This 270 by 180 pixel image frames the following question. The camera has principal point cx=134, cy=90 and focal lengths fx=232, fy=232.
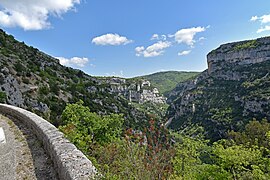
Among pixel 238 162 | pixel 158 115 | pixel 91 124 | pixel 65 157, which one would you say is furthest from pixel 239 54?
pixel 65 157

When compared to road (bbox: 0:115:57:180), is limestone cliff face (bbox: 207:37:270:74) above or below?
above

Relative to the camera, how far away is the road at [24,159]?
15.0ft

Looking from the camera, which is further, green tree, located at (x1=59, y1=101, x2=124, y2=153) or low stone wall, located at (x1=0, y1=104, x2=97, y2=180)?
green tree, located at (x1=59, y1=101, x2=124, y2=153)

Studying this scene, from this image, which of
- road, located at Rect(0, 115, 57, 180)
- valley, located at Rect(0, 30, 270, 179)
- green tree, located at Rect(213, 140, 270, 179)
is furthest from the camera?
green tree, located at Rect(213, 140, 270, 179)

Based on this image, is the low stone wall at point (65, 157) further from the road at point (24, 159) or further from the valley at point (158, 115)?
the valley at point (158, 115)

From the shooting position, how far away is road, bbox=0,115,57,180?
4.56m

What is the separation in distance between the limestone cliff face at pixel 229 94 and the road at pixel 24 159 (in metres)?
83.2

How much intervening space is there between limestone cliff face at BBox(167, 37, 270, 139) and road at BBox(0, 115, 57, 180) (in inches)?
3277

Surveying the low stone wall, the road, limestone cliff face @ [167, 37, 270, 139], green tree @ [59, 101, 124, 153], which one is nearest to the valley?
green tree @ [59, 101, 124, 153]

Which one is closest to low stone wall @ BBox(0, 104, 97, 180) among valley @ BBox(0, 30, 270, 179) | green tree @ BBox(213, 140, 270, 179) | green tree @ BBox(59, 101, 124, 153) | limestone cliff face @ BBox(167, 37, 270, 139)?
valley @ BBox(0, 30, 270, 179)

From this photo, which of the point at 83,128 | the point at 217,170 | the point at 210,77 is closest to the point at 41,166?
the point at 83,128

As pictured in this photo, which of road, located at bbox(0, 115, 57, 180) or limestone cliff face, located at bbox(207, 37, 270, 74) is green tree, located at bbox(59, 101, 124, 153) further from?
limestone cliff face, located at bbox(207, 37, 270, 74)

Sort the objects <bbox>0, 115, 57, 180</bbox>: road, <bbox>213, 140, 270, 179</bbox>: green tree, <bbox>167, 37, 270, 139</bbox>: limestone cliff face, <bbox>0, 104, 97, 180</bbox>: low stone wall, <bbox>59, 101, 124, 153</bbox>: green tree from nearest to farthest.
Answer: <bbox>0, 104, 97, 180</bbox>: low stone wall
<bbox>0, 115, 57, 180</bbox>: road
<bbox>59, 101, 124, 153</bbox>: green tree
<bbox>213, 140, 270, 179</bbox>: green tree
<bbox>167, 37, 270, 139</bbox>: limestone cliff face

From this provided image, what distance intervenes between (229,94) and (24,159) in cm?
11844
